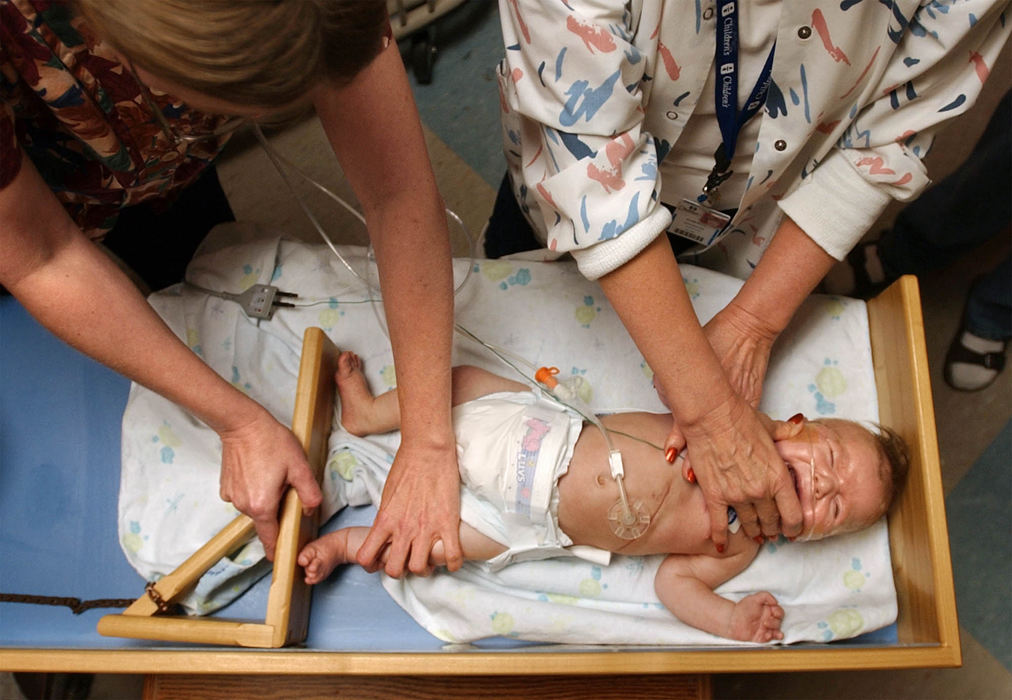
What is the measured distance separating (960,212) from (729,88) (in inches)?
47.2

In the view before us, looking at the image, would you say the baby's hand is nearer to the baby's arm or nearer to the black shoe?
the baby's arm

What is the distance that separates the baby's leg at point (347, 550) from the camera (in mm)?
1213

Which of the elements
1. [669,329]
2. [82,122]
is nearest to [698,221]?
[669,329]

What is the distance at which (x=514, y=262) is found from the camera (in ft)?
4.91

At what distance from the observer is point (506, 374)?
1.45m

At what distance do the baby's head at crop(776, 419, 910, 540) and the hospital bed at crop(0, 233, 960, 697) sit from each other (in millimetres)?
38

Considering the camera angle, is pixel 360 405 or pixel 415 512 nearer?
pixel 415 512

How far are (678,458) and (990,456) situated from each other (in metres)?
1.12

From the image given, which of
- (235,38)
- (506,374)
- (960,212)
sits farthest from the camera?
(960,212)

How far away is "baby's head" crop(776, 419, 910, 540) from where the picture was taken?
1.24m

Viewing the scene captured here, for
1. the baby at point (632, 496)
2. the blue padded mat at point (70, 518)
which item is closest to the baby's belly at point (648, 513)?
the baby at point (632, 496)

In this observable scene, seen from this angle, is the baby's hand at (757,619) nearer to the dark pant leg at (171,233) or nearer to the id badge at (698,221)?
the id badge at (698,221)

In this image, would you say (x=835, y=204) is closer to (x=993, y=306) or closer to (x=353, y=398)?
(x=353, y=398)

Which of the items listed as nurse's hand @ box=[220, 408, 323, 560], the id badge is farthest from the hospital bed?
the id badge
